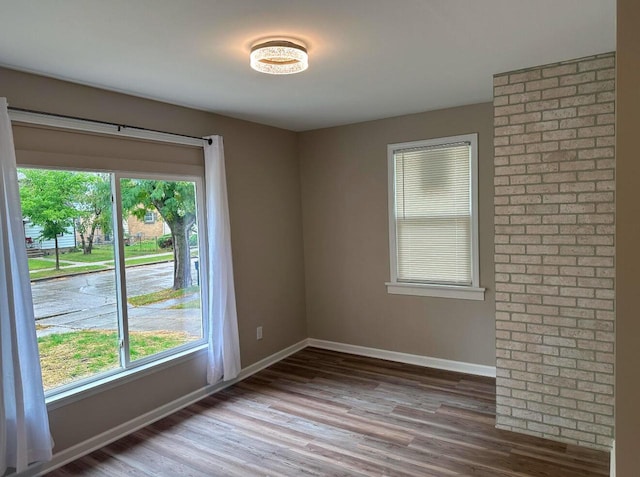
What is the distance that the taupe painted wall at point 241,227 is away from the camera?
2768 mm

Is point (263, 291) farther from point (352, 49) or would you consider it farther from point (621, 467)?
point (621, 467)

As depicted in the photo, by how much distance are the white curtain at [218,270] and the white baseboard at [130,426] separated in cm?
18

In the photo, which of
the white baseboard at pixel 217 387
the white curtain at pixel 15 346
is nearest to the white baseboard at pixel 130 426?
the white baseboard at pixel 217 387

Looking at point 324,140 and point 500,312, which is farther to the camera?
point 324,140

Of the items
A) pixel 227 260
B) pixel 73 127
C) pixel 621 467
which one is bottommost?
pixel 621 467

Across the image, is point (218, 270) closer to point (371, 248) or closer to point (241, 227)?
point (241, 227)

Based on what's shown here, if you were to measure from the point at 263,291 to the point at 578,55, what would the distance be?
10.8ft

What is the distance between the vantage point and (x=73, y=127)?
278cm

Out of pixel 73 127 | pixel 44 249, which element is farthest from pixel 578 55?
pixel 44 249

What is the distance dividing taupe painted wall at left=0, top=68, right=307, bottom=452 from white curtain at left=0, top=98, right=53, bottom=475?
196mm

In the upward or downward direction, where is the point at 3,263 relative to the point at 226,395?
upward

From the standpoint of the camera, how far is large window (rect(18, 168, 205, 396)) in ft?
9.02

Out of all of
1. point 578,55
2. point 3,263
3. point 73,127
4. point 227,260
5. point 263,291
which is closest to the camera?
point 3,263

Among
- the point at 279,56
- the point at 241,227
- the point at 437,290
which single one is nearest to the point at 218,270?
the point at 241,227
